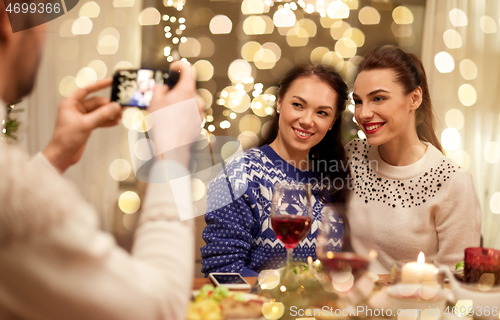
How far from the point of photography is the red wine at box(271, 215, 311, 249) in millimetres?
628

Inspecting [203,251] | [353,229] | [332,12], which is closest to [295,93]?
[203,251]

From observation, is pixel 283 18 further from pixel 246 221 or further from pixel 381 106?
pixel 246 221

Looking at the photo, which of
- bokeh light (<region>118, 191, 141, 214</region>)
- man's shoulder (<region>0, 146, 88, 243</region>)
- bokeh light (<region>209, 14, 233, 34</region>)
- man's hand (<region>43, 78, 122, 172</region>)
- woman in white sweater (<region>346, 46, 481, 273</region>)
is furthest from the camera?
bokeh light (<region>209, 14, 233, 34</region>)

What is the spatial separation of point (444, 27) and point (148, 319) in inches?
92.2

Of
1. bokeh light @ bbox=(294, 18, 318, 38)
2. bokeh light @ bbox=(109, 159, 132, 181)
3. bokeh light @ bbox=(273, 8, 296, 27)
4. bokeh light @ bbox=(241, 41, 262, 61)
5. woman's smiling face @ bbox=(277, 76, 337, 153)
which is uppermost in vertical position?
bokeh light @ bbox=(273, 8, 296, 27)

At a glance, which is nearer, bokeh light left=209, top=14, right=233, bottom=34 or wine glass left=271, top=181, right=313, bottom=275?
wine glass left=271, top=181, right=313, bottom=275

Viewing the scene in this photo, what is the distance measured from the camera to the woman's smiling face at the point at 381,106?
3.66ft

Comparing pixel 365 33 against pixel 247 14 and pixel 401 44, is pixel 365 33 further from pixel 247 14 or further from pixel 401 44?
pixel 247 14

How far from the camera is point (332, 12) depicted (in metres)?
1.99

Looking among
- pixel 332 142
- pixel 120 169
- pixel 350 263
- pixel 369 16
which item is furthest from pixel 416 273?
pixel 369 16

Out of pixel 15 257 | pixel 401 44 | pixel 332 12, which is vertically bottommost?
pixel 15 257

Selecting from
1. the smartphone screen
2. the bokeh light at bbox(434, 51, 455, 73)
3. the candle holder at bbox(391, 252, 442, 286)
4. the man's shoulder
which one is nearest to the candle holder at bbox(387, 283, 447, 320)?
the candle holder at bbox(391, 252, 442, 286)

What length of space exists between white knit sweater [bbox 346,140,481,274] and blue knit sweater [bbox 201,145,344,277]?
0.18 metres

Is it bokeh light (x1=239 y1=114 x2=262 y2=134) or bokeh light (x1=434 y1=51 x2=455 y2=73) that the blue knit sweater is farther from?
bokeh light (x1=434 y1=51 x2=455 y2=73)
